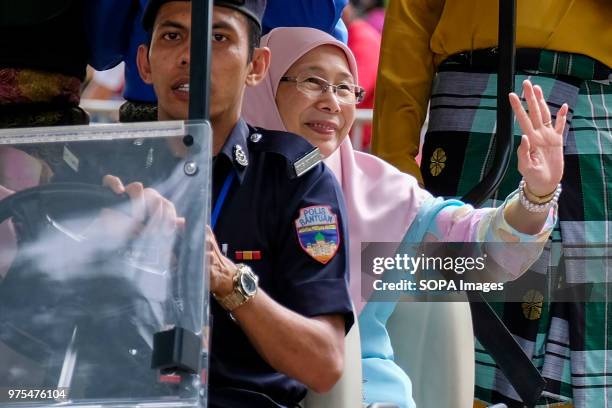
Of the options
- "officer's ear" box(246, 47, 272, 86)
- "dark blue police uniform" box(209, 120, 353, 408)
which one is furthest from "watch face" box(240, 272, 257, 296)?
"officer's ear" box(246, 47, 272, 86)

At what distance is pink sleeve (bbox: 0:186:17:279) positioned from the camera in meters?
2.20

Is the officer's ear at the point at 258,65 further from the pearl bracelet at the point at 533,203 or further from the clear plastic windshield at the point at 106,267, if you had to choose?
the clear plastic windshield at the point at 106,267

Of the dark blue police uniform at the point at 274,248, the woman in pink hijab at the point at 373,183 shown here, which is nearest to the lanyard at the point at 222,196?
the dark blue police uniform at the point at 274,248

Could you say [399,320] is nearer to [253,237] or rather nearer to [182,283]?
[253,237]

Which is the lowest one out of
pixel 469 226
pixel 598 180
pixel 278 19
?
pixel 469 226

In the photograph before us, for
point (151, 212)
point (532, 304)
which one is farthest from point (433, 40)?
point (151, 212)

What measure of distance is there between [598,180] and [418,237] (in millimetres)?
567

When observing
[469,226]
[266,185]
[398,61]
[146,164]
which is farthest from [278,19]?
[146,164]

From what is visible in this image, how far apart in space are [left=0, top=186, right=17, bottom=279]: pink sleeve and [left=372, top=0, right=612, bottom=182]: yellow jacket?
1.74 m

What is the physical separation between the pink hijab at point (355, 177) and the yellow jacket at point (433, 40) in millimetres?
270

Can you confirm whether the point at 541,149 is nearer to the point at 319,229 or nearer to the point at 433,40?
the point at 319,229

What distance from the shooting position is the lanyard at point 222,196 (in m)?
2.56

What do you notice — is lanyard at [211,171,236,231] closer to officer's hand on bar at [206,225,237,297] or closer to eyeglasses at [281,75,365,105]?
officer's hand on bar at [206,225,237,297]

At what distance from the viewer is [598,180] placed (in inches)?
146
